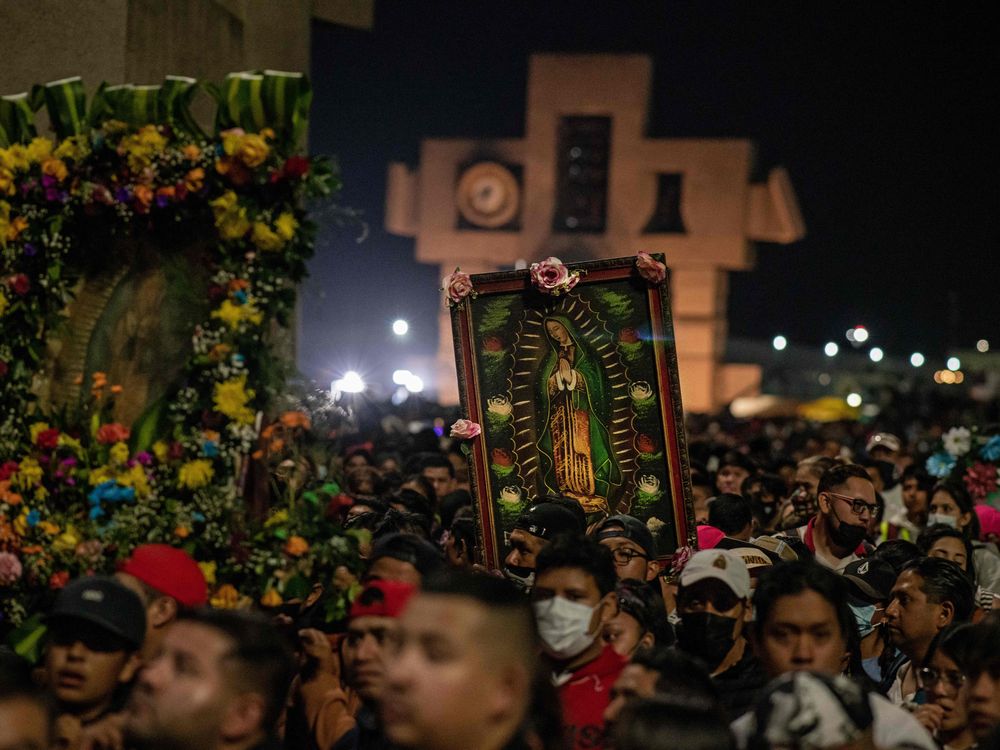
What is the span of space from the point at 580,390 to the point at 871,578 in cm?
217

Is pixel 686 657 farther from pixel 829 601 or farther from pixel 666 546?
pixel 666 546

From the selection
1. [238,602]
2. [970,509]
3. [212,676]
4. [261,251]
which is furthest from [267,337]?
[970,509]

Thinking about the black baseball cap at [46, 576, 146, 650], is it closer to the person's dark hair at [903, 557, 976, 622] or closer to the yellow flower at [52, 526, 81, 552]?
the yellow flower at [52, 526, 81, 552]

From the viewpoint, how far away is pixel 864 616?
6.54 meters

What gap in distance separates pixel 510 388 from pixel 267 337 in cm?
256

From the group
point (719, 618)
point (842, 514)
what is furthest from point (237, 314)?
point (842, 514)

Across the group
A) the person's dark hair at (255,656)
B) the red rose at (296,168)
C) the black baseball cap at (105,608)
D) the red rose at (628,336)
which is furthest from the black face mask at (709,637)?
the red rose at (628,336)

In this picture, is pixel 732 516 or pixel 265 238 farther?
pixel 732 516

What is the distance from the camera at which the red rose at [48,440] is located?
6012 mm

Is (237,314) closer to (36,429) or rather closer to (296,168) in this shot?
(296,168)

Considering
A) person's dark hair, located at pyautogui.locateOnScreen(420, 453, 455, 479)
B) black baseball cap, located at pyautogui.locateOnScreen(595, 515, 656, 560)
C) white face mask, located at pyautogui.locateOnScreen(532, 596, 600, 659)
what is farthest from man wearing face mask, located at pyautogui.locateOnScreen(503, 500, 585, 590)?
person's dark hair, located at pyautogui.locateOnScreen(420, 453, 455, 479)

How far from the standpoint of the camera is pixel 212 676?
4.04m

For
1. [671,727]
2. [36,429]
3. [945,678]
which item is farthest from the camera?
[36,429]

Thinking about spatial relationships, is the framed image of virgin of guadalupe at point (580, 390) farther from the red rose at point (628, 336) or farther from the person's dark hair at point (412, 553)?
the person's dark hair at point (412, 553)
